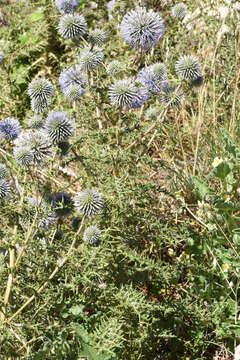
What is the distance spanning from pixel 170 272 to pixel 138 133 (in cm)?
54

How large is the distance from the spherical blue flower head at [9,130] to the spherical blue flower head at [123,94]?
1.25 ft

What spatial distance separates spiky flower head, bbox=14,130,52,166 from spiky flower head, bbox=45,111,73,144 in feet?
0.10

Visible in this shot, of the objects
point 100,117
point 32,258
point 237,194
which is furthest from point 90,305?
point 237,194

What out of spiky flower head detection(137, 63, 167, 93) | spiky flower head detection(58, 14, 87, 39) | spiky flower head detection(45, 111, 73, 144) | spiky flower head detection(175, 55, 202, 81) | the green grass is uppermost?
spiky flower head detection(175, 55, 202, 81)

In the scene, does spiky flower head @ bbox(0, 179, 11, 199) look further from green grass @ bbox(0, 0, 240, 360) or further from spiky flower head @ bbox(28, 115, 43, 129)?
spiky flower head @ bbox(28, 115, 43, 129)

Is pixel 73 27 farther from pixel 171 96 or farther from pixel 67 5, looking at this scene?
pixel 171 96

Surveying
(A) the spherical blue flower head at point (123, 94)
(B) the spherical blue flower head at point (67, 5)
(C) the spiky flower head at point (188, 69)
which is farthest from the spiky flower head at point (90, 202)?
(B) the spherical blue flower head at point (67, 5)

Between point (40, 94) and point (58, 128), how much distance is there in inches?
13.6

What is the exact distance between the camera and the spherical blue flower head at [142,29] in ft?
8.15

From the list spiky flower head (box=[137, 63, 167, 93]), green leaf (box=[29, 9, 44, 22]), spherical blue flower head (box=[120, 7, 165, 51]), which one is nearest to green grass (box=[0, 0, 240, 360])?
spiky flower head (box=[137, 63, 167, 93])

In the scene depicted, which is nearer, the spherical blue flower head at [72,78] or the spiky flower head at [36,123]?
the spiky flower head at [36,123]

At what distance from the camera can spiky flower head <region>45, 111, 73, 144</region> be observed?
2039 millimetres

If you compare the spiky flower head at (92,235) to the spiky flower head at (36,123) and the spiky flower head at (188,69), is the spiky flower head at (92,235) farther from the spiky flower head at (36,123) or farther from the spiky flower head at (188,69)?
the spiky flower head at (188,69)

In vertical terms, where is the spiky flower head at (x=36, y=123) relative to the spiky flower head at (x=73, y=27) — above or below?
below
